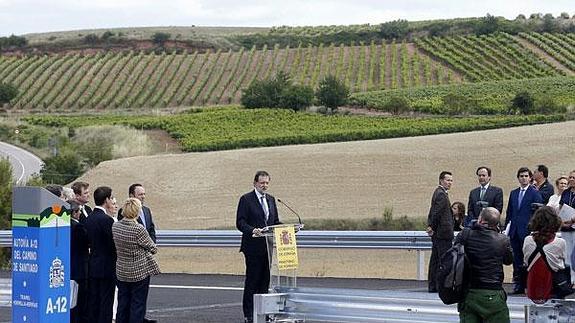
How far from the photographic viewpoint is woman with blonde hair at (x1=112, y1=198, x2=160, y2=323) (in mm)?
12875

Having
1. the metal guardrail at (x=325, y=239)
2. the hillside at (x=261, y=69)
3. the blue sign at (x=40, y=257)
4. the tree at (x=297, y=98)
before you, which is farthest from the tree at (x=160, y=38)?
the blue sign at (x=40, y=257)

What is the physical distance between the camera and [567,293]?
10047mm

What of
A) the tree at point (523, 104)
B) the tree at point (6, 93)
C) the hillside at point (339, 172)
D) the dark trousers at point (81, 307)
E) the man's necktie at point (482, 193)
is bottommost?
the dark trousers at point (81, 307)

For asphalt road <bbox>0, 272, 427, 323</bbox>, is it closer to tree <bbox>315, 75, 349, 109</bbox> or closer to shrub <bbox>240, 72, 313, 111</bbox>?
tree <bbox>315, 75, 349, 109</bbox>

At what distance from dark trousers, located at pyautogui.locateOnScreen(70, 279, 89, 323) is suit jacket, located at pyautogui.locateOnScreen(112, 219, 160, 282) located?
0.76 meters

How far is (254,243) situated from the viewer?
14.8 meters

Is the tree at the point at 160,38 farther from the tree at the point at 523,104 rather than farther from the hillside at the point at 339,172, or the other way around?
the hillside at the point at 339,172

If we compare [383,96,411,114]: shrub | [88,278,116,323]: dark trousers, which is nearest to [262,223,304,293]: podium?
[88,278,116,323]: dark trousers

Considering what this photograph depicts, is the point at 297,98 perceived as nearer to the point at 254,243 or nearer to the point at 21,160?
the point at 21,160

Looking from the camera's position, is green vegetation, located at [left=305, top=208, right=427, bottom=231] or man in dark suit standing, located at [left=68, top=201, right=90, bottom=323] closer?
man in dark suit standing, located at [left=68, top=201, right=90, bottom=323]

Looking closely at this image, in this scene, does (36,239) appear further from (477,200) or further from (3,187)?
(3,187)

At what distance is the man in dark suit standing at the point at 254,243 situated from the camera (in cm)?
1477

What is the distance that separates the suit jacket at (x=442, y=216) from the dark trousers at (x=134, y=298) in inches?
185

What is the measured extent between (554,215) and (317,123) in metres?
58.8
